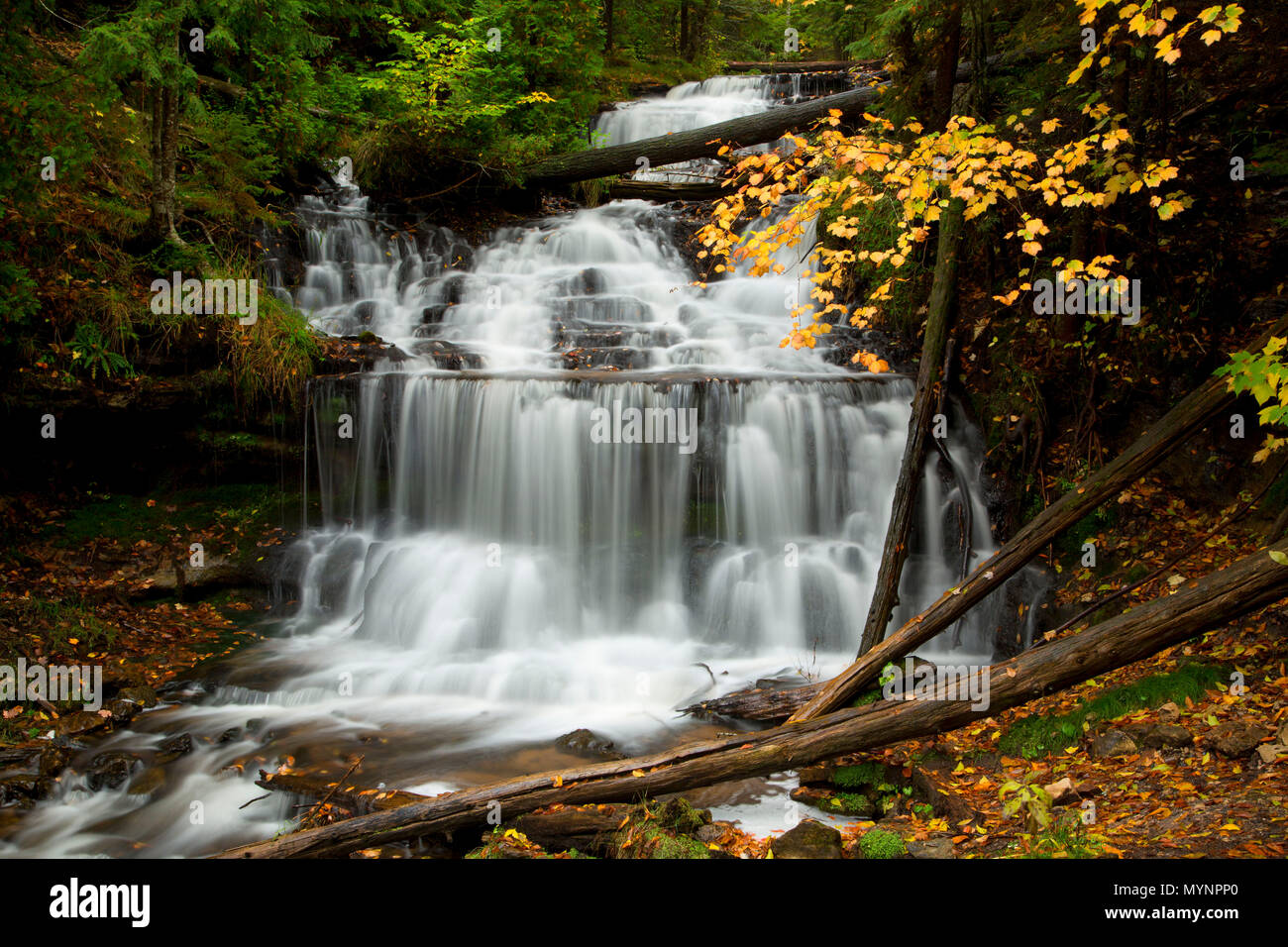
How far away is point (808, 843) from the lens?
4582 mm

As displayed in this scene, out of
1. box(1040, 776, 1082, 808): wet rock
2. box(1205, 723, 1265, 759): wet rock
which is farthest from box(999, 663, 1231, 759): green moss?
box(1040, 776, 1082, 808): wet rock

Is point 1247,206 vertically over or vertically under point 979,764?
over

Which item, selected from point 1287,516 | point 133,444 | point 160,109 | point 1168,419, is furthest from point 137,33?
point 1287,516

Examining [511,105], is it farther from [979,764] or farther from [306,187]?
[979,764]

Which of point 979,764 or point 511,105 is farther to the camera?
point 511,105

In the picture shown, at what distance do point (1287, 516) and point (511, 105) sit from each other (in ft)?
43.9

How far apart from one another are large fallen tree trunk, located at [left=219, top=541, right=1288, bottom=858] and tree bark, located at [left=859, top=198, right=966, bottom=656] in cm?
204

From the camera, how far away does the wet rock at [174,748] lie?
6.46 metres

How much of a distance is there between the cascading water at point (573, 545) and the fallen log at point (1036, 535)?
1721 millimetres

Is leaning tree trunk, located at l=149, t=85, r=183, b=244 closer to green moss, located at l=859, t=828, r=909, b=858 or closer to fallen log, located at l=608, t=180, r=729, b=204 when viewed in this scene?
fallen log, located at l=608, t=180, r=729, b=204

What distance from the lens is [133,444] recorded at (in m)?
9.59

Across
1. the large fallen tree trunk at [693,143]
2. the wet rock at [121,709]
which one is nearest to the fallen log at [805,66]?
the large fallen tree trunk at [693,143]

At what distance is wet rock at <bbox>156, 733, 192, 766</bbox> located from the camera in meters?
6.46

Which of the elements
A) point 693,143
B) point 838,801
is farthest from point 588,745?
point 693,143
